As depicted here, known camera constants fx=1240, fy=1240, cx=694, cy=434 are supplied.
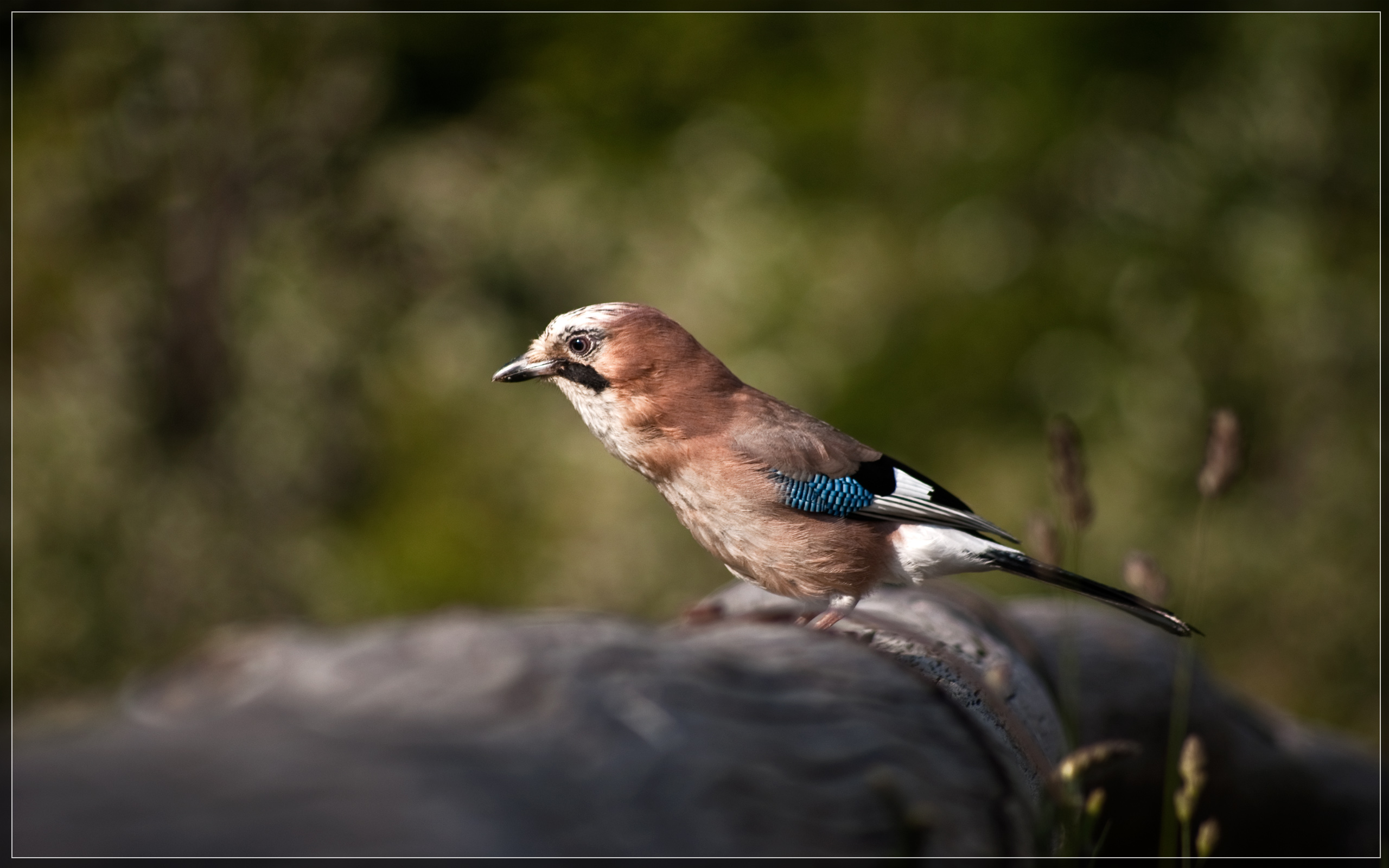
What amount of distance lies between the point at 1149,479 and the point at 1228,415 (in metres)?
3.48

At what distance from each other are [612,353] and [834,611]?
0.55 meters

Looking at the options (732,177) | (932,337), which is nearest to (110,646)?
(732,177)

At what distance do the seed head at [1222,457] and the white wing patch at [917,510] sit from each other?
0.36 metres

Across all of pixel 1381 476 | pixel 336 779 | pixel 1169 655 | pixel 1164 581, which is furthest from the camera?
pixel 1381 476

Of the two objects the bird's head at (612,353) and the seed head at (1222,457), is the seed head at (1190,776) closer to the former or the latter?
the seed head at (1222,457)

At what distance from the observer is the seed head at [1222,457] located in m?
1.82

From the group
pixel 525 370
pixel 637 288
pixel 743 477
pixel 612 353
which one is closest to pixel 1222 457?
pixel 743 477

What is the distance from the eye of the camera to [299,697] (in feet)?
3.78

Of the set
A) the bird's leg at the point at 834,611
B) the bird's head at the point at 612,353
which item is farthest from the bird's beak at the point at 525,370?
the bird's leg at the point at 834,611

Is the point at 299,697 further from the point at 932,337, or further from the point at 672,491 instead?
the point at 932,337

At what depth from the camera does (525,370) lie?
196 cm

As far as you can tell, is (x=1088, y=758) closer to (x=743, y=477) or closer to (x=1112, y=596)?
(x=1112, y=596)

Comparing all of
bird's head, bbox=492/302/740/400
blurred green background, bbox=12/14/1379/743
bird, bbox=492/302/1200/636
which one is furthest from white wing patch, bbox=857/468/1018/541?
blurred green background, bbox=12/14/1379/743

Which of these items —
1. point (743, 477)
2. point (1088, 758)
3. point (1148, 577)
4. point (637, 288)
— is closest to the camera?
point (1088, 758)
